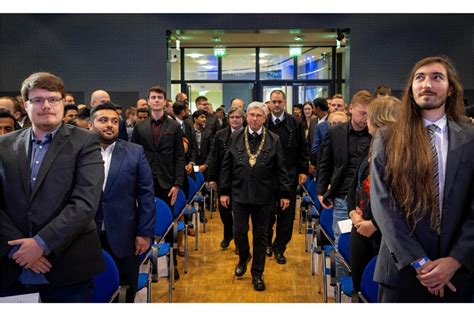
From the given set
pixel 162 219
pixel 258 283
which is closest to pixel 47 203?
pixel 162 219

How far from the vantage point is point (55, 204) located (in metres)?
2.25

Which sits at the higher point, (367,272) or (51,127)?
(51,127)

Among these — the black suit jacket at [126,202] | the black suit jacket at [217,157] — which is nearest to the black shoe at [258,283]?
the black suit jacket at [217,157]

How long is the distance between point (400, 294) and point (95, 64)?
1026 centimetres

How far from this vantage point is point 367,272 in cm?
266

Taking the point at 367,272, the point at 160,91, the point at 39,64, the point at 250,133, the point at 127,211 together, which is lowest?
the point at 367,272

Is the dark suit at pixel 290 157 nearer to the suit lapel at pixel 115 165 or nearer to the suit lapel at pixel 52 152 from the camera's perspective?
the suit lapel at pixel 115 165

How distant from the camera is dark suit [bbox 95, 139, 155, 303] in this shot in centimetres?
316

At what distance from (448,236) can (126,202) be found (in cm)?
184

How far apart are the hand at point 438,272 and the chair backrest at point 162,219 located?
7.99 ft

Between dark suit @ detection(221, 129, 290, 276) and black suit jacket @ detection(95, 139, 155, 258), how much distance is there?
4.99 ft

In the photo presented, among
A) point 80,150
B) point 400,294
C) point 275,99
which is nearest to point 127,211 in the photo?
point 80,150

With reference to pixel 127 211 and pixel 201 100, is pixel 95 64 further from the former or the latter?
pixel 127 211

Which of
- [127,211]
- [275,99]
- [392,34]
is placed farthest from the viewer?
[392,34]
